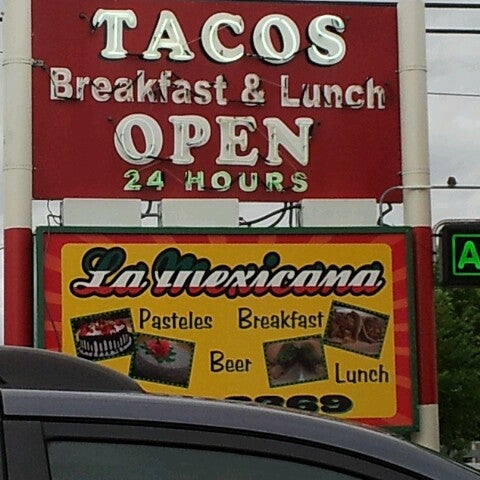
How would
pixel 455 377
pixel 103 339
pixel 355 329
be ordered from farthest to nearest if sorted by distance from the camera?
1. pixel 455 377
2. pixel 355 329
3. pixel 103 339

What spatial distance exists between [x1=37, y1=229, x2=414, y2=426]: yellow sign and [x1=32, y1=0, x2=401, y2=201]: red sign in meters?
0.65

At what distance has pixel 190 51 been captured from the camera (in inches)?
492

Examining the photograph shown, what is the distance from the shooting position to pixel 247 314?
11.9m

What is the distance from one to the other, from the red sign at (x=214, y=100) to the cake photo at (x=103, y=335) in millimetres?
1213

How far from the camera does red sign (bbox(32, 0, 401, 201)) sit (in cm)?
1220

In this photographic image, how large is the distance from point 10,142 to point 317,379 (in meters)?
3.59

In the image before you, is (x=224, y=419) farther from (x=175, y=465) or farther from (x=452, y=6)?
(x=452, y=6)

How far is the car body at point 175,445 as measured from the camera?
2.28 metres

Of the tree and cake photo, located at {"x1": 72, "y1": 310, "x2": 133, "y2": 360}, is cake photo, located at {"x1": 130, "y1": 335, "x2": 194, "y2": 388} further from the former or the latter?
the tree

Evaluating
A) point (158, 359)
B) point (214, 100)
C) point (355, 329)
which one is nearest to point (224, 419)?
point (158, 359)

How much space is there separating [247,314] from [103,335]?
1331 mm

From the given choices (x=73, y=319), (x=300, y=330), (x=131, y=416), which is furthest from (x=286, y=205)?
(x=131, y=416)

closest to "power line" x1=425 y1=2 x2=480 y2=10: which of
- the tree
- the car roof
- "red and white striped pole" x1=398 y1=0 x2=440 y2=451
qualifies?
"red and white striped pole" x1=398 y1=0 x2=440 y2=451

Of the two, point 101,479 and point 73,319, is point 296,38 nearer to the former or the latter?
point 73,319
